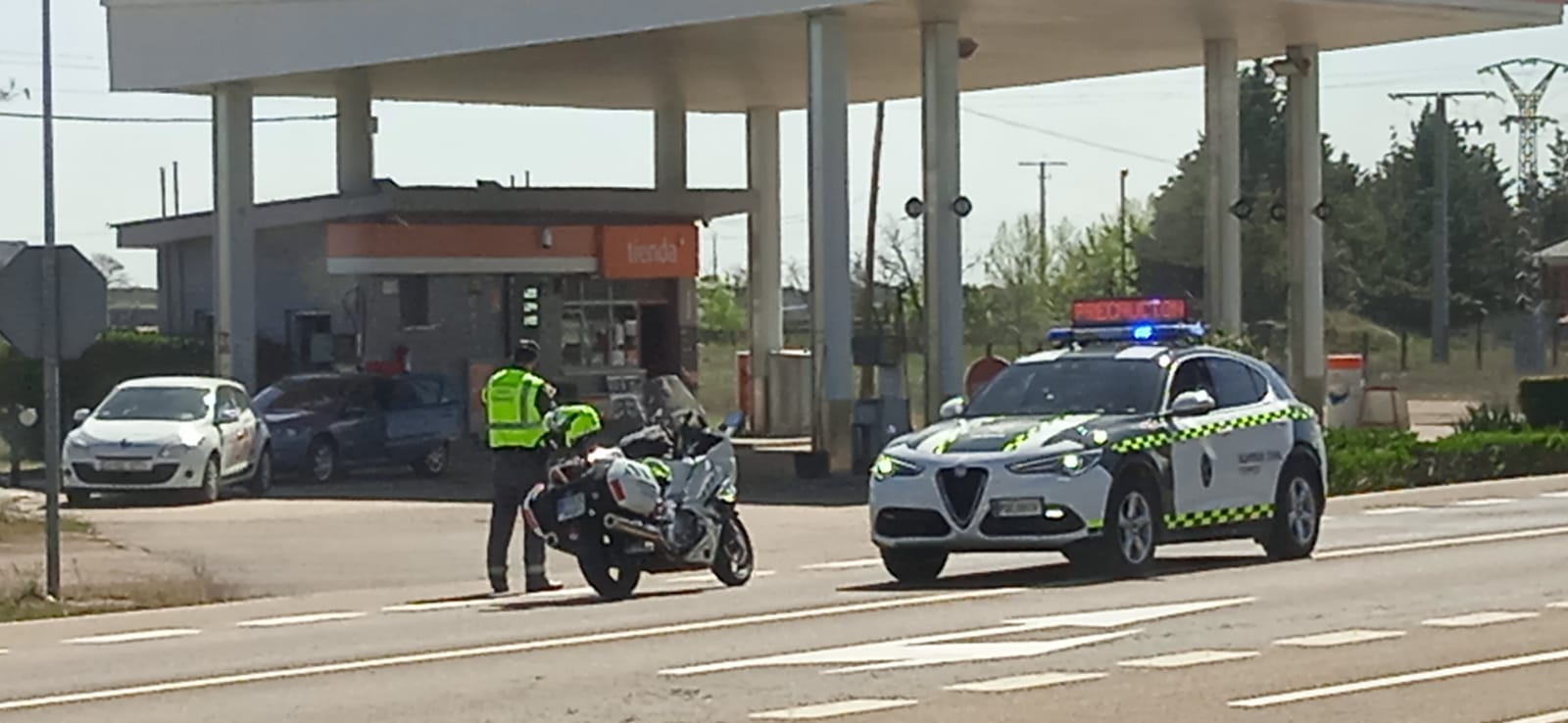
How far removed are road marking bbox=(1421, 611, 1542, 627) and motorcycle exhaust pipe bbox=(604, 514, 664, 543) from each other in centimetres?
537

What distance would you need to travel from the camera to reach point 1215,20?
4072cm

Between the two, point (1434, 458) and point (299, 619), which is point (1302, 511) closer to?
point (299, 619)

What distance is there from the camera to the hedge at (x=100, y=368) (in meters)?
45.3

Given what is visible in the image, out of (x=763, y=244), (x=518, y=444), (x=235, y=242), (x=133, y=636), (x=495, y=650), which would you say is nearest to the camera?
(x=495, y=650)

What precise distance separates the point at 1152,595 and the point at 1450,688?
5038 millimetres

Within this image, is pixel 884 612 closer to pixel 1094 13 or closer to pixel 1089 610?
pixel 1089 610

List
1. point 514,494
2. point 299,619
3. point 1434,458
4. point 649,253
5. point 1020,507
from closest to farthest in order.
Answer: point 299,619 → point 1020,507 → point 514,494 → point 1434,458 → point 649,253

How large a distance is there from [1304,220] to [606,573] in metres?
26.3

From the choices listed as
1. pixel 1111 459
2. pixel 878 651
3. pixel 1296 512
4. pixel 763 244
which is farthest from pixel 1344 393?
pixel 878 651

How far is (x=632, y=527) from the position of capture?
63.3ft

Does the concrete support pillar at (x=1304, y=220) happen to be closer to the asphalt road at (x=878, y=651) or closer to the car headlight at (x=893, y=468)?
the asphalt road at (x=878, y=651)

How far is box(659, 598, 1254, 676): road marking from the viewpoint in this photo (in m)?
14.4

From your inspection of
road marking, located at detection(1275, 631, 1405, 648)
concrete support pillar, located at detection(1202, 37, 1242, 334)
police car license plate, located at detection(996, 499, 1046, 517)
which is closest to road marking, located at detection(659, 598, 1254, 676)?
road marking, located at detection(1275, 631, 1405, 648)

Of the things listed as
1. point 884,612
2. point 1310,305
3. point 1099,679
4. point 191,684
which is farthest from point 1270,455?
point 1310,305
